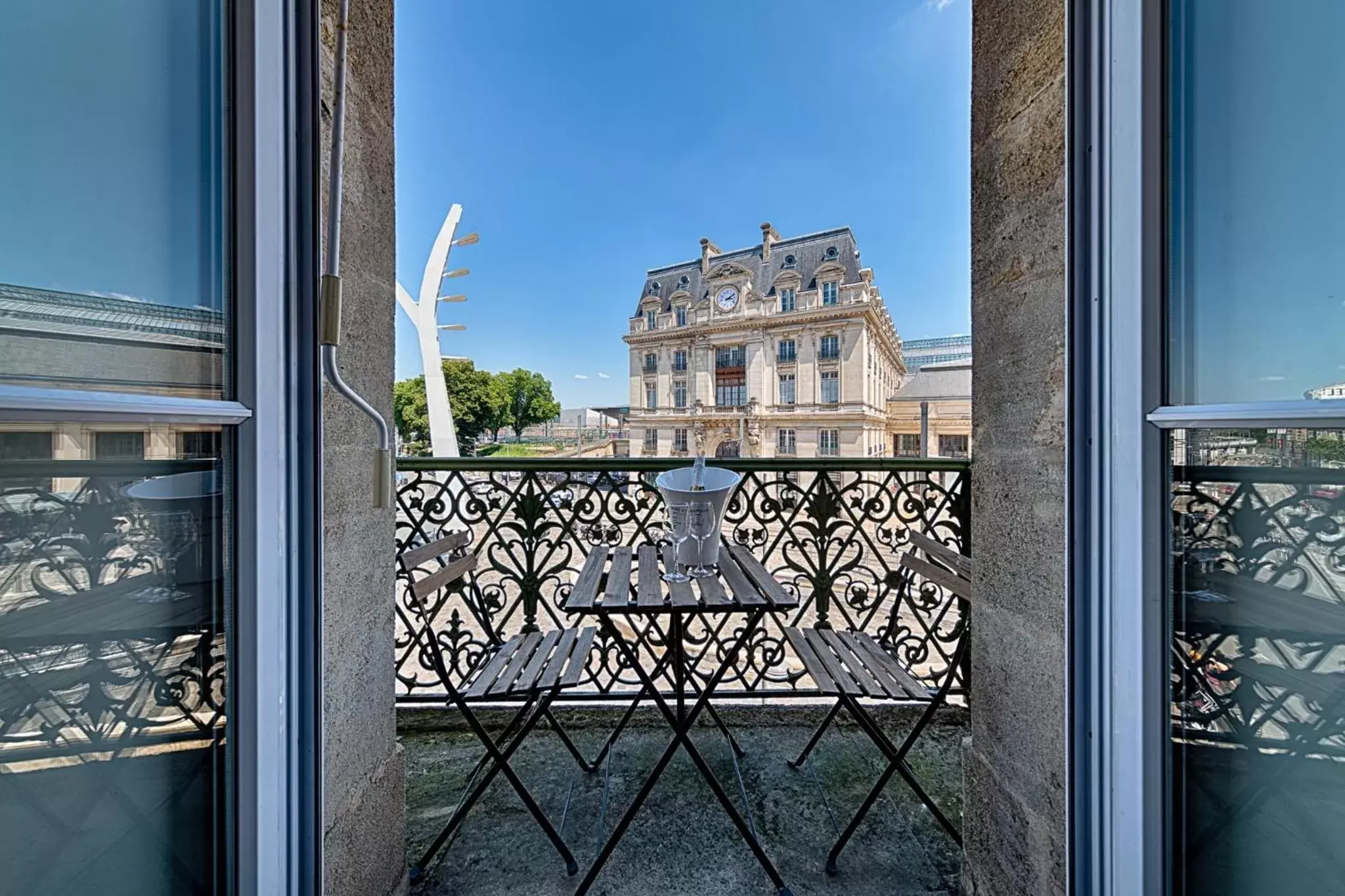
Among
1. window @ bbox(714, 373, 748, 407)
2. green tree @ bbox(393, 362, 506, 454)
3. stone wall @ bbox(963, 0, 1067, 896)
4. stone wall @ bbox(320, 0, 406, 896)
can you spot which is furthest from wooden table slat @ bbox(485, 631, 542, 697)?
green tree @ bbox(393, 362, 506, 454)

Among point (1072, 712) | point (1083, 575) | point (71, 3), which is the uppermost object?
point (71, 3)

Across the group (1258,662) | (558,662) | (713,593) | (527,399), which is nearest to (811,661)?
(713,593)

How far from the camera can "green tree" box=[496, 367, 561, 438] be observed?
24.6 m

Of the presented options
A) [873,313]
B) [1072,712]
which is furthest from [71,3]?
[873,313]

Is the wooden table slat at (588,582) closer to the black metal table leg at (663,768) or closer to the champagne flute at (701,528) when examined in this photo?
the black metal table leg at (663,768)

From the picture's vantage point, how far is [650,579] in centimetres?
157

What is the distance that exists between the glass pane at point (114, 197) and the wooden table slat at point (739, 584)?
117 centimetres

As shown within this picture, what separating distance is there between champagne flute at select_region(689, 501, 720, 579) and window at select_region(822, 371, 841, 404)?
18799mm

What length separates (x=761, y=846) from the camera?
1.49 m

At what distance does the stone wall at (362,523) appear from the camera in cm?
99

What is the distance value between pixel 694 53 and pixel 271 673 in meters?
9.81

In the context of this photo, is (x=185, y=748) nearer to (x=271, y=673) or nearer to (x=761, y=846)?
(x=271, y=673)

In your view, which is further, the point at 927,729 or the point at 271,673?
the point at 927,729

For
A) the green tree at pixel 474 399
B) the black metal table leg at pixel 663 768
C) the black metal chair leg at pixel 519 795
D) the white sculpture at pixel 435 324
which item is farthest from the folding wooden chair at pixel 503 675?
the green tree at pixel 474 399
